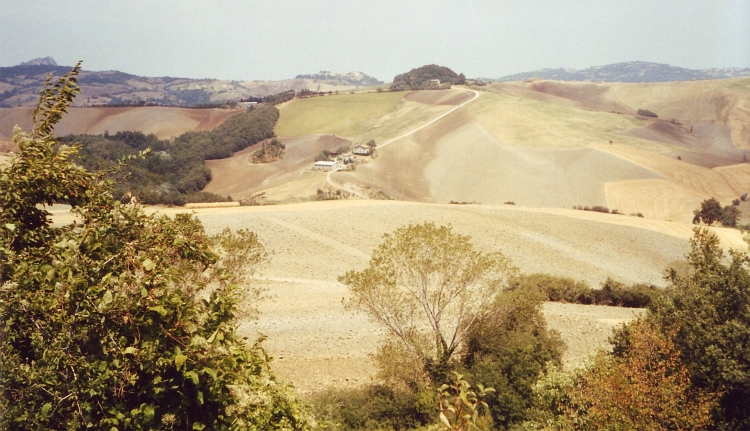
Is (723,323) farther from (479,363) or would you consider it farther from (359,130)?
(359,130)

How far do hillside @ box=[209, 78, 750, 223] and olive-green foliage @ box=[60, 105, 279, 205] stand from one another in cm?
513

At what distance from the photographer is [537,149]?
8544cm

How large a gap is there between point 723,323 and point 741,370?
60.0 inches

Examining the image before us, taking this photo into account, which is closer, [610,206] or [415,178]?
[610,206]

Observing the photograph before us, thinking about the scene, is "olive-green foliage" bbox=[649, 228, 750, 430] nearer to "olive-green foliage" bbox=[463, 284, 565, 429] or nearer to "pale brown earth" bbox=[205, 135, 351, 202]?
"olive-green foliage" bbox=[463, 284, 565, 429]

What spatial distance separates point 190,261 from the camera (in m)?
5.59

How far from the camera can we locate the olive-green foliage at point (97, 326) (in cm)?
399

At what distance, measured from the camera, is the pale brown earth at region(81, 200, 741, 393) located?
2152cm

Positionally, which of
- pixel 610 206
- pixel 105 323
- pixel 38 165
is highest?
pixel 38 165

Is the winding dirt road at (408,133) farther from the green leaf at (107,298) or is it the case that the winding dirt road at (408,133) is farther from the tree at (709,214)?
the green leaf at (107,298)

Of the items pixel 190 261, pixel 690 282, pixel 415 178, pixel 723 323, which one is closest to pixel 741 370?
pixel 723 323

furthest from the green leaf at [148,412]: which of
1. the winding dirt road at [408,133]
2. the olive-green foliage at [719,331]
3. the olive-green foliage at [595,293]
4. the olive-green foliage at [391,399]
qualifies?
the winding dirt road at [408,133]

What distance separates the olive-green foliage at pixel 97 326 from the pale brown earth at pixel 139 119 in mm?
120551

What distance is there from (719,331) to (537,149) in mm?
77894
